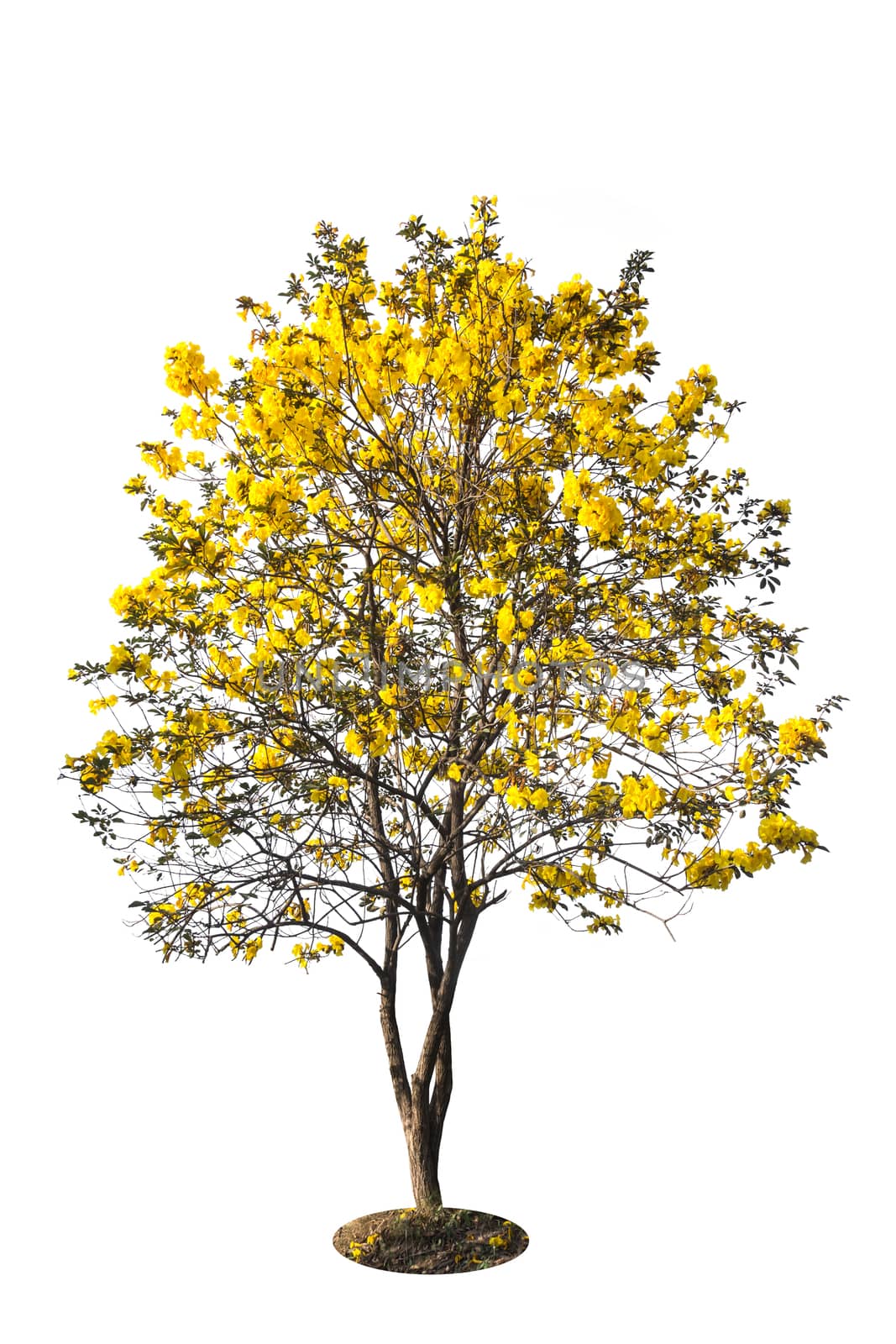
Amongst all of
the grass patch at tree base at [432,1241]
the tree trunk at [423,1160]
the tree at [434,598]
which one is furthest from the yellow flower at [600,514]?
the grass patch at tree base at [432,1241]

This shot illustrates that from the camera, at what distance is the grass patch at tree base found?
530 cm

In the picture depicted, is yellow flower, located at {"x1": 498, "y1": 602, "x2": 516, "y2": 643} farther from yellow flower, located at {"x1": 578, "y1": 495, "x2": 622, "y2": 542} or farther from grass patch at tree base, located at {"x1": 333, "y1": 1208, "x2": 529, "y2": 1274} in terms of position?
grass patch at tree base, located at {"x1": 333, "y1": 1208, "x2": 529, "y2": 1274}

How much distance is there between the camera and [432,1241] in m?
5.43

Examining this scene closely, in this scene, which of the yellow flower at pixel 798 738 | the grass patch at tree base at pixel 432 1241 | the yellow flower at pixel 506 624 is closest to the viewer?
the yellow flower at pixel 798 738

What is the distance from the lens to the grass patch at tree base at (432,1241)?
17.4 feet

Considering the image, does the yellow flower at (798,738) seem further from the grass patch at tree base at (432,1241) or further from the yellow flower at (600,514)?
the grass patch at tree base at (432,1241)

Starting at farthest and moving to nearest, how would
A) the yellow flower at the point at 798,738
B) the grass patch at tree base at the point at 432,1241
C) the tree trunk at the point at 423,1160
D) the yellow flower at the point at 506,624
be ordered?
the tree trunk at the point at 423,1160 → the grass patch at tree base at the point at 432,1241 → the yellow flower at the point at 506,624 → the yellow flower at the point at 798,738

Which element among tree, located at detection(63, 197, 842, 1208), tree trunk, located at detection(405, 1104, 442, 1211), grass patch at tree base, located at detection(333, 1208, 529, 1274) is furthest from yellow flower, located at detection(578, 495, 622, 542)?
grass patch at tree base, located at detection(333, 1208, 529, 1274)

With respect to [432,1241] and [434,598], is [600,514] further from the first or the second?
[432,1241]

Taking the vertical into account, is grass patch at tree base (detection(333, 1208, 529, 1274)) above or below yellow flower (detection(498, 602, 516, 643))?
below

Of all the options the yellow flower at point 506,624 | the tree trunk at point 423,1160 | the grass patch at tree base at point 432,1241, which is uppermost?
the yellow flower at point 506,624

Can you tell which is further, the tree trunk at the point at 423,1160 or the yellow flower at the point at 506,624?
the tree trunk at the point at 423,1160

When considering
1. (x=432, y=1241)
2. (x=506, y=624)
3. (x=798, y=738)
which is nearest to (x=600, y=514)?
(x=506, y=624)

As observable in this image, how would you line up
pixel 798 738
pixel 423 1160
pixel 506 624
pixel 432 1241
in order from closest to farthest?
pixel 798 738
pixel 506 624
pixel 432 1241
pixel 423 1160
